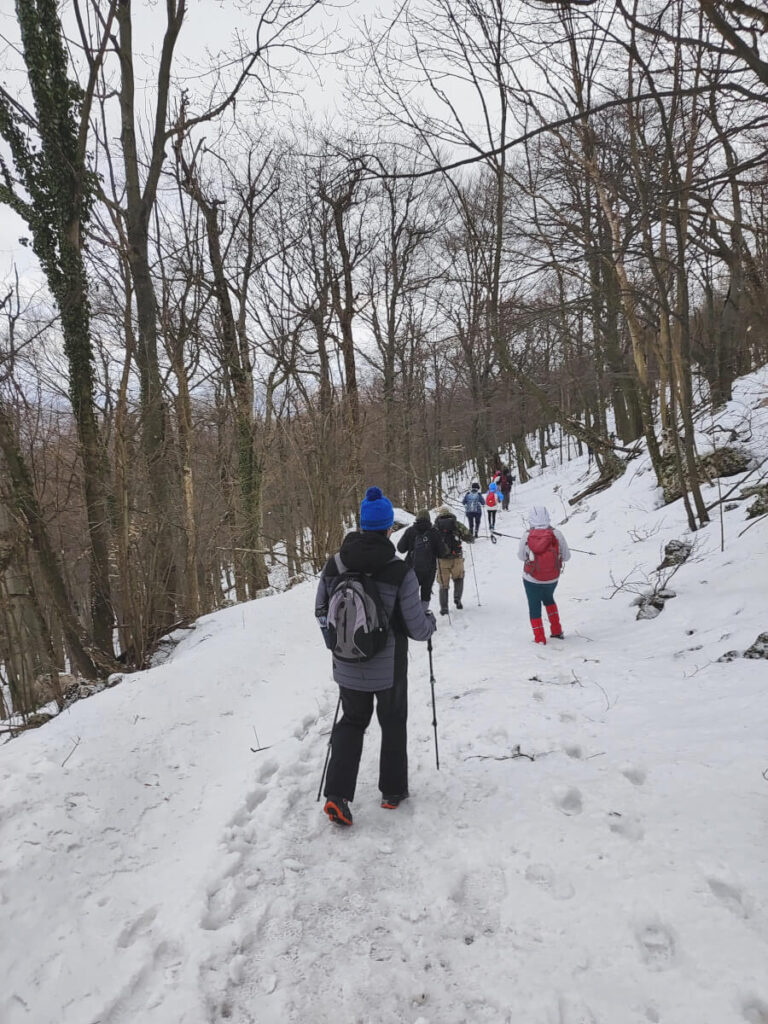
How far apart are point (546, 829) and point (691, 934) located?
0.87 metres

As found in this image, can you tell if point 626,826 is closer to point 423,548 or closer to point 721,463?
point 423,548

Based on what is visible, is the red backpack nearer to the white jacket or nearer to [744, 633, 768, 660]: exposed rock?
the white jacket

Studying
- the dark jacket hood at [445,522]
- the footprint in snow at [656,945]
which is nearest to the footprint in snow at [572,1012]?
the footprint in snow at [656,945]

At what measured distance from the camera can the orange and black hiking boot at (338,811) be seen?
3070 mm

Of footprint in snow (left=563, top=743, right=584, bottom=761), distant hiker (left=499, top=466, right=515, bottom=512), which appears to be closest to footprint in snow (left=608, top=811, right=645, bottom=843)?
footprint in snow (left=563, top=743, right=584, bottom=761)

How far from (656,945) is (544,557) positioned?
445 cm

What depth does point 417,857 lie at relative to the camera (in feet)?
9.21

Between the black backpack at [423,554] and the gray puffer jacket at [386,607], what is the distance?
4.14 metres

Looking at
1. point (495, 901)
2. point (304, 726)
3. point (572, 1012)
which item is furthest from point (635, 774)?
point (304, 726)

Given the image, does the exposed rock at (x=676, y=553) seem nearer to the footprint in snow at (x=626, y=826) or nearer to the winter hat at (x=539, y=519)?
the winter hat at (x=539, y=519)

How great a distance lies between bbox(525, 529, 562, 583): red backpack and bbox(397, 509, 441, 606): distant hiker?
5.55 feet

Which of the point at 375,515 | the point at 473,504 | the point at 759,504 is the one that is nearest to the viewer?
the point at 375,515

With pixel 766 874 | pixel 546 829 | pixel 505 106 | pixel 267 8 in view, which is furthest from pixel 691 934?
pixel 267 8

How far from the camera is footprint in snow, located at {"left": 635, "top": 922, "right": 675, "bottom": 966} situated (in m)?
2.00
